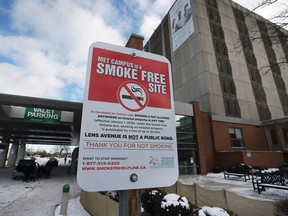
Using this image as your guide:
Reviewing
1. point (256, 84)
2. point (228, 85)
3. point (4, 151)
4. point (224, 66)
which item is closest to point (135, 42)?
point (228, 85)

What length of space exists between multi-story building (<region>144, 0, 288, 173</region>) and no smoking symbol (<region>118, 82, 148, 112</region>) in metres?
19.5

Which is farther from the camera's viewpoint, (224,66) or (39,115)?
(224,66)

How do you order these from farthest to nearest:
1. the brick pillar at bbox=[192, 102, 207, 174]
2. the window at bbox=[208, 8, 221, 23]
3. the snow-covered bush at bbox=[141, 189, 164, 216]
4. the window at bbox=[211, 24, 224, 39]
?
the window at bbox=[208, 8, 221, 23] → the window at bbox=[211, 24, 224, 39] → the brick pillar at bbox=[192, 102, 207, 174] → the snow-covered bush at bbox=[141, 189, 164, 216]

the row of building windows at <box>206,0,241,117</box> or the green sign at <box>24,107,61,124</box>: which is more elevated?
the row of building windows at <box>206,0,241,117</box>

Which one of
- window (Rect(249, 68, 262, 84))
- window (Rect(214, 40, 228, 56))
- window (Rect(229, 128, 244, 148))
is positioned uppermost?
window (Rect(214, 40, 228, 56))

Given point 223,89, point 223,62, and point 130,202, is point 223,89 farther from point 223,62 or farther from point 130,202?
point 130,202

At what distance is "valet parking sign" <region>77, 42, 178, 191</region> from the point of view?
146 centimetres

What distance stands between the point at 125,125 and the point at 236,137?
26.2m

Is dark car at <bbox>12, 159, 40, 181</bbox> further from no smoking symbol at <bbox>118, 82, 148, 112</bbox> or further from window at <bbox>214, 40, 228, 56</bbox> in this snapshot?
window at <bbox>214, 40, 228, 56</bbox>

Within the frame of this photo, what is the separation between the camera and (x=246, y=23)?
114 feet

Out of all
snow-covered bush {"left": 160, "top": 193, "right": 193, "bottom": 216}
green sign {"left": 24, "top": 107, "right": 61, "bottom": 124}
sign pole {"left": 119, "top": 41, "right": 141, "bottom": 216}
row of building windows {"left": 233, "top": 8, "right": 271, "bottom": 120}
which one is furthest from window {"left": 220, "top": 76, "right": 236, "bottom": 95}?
sign pole {"left": 119, "top": 41, "right": 141, "bottom": 216}

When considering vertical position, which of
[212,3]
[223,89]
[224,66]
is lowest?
[223,89]

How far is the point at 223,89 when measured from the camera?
25.9 m

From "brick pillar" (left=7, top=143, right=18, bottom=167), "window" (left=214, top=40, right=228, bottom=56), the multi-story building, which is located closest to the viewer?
the multi-story building
